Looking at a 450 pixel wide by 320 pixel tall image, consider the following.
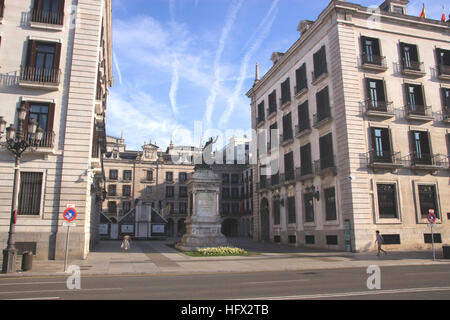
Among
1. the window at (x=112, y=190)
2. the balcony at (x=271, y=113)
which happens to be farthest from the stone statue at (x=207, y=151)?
the window at (x=112, y=190)

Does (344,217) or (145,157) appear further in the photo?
(145,157)

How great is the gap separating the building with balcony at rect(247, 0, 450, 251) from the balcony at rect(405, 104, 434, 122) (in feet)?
0.30

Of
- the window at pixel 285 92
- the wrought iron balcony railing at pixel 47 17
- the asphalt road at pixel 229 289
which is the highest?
the window at pixel 285 92

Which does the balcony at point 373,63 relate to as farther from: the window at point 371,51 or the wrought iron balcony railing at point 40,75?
the wrought iron balcony railing at point 40,75

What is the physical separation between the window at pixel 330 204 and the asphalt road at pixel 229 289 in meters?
16.0

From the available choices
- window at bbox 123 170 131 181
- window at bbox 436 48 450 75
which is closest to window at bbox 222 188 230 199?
window at bbox 123 170 131 181

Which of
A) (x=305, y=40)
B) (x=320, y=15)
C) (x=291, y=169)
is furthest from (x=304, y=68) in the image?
(x=291, y=169)

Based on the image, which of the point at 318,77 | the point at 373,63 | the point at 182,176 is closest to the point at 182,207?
the point at 182,176

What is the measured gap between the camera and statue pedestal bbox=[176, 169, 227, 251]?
26.7 metres

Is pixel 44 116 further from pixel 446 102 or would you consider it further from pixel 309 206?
pixel 446 102

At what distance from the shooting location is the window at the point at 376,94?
28.8 m
